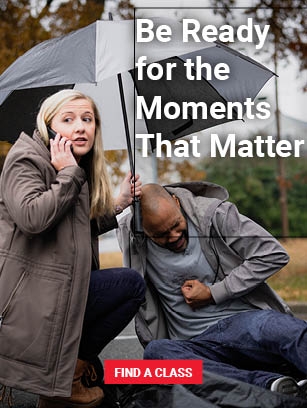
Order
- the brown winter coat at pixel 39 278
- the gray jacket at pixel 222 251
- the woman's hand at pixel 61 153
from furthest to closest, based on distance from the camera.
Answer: the gray jacket at pixel 222 251
the woman's hand at pixel 61 153
the brown winter coat at pixel 39 278

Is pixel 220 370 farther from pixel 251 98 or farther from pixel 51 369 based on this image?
pixel 251 98

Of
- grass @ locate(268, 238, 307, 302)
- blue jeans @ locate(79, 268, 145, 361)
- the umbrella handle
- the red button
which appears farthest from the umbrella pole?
grass @ locate(268, 238, 307, 302)

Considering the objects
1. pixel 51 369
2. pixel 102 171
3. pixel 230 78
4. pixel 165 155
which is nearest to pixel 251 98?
pixel 230 78

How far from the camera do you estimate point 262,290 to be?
417 centimetres

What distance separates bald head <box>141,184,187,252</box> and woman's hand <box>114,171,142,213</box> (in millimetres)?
38

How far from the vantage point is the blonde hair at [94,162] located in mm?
3986

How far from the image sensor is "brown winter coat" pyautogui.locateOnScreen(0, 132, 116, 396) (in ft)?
12.0

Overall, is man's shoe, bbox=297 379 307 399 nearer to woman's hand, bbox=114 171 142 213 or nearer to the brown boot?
the brown boot

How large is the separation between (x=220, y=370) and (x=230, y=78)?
1.45m

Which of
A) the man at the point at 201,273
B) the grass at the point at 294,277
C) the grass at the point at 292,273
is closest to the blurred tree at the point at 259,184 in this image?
the man at the point at 201,273

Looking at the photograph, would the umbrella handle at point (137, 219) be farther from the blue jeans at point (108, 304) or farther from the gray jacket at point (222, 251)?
the blue jeans at point (108, 304)

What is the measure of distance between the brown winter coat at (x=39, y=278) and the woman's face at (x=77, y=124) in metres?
0.24

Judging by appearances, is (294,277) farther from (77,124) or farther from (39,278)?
(39,278)

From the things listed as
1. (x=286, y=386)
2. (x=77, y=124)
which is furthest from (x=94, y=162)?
(x=286, y=386)
